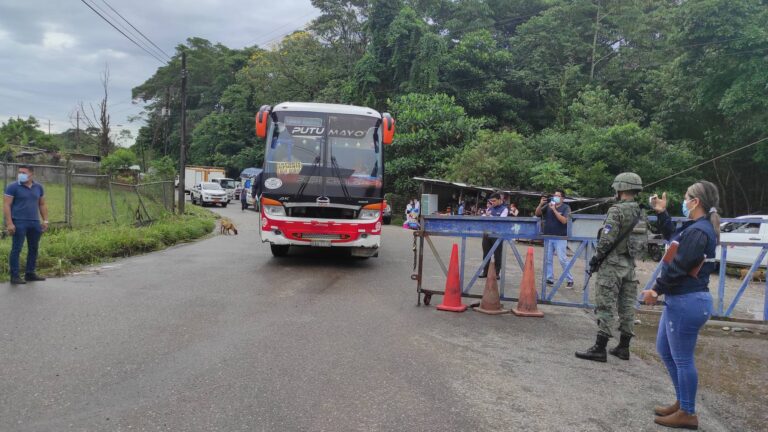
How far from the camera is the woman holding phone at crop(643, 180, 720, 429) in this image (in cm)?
379

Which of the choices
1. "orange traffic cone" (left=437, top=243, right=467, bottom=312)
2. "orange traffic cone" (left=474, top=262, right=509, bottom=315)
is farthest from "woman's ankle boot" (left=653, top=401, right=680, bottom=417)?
"orange traffic cone" (left=437, top=243, right=467, bottom=312)

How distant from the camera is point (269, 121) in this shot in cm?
1038

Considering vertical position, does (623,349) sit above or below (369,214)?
below

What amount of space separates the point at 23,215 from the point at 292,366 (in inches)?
221

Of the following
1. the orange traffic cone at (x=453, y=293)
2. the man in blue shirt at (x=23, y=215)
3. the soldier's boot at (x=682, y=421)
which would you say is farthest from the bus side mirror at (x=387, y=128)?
the soldier's boot at (x=682, y=421)

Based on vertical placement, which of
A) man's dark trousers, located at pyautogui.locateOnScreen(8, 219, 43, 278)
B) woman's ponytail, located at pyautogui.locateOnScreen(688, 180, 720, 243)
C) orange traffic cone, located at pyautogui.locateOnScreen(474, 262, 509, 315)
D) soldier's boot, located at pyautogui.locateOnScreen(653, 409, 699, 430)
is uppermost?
woman's ponytail, located at pyautogui.locateOnScreen(688, 180, 720, 243)

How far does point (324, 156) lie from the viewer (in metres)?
10.2

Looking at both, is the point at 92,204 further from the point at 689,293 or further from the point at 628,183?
the point at 689,293

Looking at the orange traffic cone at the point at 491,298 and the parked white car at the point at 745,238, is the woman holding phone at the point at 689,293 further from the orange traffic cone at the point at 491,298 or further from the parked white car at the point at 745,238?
the parked white car at the point at 745,238

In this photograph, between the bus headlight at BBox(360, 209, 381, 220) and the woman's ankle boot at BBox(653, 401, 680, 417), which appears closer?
the woman's ankle boot at BBox(653, 401, 680, 417)

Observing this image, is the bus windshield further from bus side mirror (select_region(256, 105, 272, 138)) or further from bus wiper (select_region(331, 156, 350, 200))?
bus side mirror (select_region(256, 105, 272, 138))

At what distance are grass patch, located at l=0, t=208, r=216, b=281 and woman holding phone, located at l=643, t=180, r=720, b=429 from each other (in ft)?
29.1

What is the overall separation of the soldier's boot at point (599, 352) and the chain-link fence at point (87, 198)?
433 inches

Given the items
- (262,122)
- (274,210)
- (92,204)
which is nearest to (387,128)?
(262,122)
